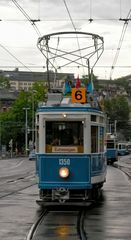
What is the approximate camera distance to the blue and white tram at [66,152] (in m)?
18.6

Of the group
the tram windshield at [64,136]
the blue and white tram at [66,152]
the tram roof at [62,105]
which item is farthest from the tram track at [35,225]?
the tram roof at [62,105]

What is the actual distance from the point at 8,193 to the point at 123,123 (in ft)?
424

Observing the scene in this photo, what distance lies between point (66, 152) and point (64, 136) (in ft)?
1.68

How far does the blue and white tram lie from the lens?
61.2 ft

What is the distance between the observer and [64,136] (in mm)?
19141

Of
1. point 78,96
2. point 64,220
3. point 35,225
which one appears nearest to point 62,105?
point 78,96

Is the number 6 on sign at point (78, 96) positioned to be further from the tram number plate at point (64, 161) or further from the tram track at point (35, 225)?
the tram track at point (35, 225)

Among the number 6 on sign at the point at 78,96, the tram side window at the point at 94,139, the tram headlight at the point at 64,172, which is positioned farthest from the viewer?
the number 6 on sign at the point at 78,96

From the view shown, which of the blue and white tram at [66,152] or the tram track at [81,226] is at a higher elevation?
the blue and white tram at [66,152]

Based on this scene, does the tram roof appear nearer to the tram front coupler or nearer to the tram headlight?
the tram headlight

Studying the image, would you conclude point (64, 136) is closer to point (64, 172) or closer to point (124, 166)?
point (64, 172)

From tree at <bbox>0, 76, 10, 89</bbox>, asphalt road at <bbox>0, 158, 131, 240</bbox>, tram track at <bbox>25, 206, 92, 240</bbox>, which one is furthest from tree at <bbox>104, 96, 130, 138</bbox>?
tram track at <bbox>25, 206, 92, 240</bbox>

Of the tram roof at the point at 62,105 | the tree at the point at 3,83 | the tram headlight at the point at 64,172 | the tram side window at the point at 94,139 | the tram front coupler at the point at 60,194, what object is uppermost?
the tree at the point at 3,83

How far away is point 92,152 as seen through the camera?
1931 cm
